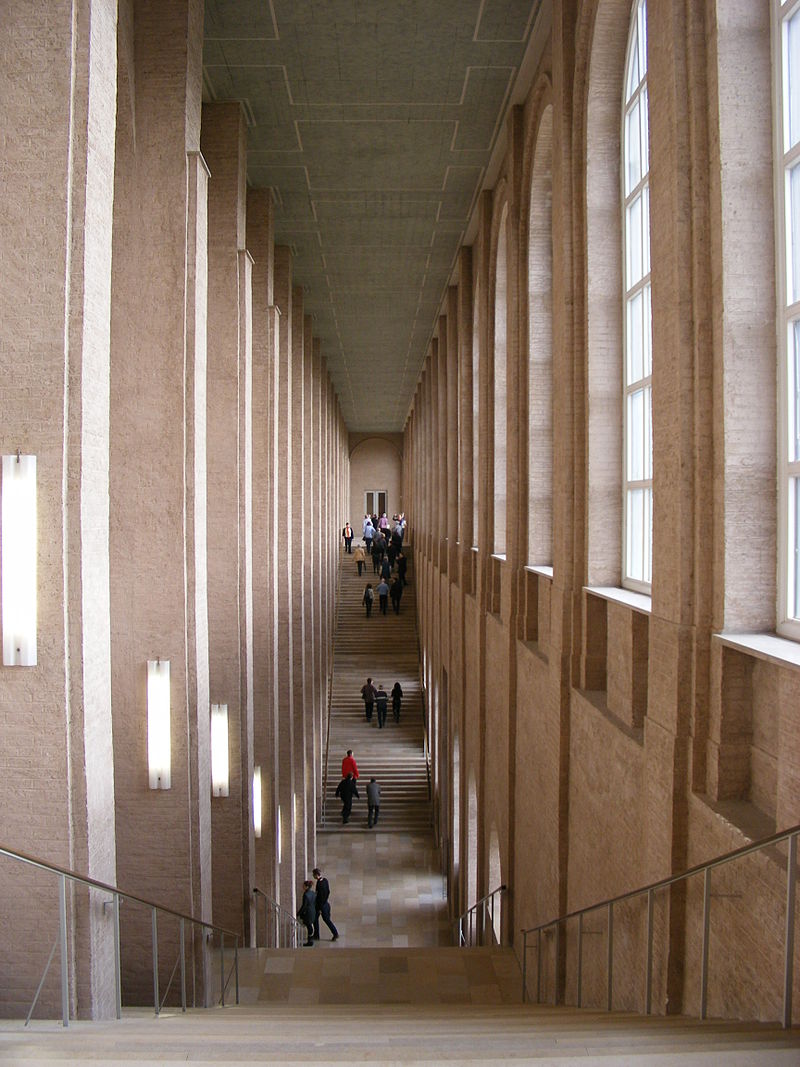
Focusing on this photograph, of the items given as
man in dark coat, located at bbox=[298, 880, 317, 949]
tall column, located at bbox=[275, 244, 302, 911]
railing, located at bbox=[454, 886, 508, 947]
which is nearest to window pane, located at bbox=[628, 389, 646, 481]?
railing, located at bbox=[454, 886, 508, 947]

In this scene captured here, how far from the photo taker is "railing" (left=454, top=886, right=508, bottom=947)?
11.9 m

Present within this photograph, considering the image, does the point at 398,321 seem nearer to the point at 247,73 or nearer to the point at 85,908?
the point at 247,73

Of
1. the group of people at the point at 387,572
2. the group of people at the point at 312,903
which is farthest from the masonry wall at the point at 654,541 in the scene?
the group of people at the point at 387,572

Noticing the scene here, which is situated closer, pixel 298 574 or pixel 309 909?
pixel 309 909

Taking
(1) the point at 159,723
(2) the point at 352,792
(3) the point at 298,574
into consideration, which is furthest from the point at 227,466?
(2) the point at 352,792

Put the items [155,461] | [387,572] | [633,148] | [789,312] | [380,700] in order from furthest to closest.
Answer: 1. [387,572]
2. [380,700]
3. [155,461]
4. [633,148]
5. [789,312]

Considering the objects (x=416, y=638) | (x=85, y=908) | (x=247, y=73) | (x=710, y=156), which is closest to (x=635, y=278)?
(x=710, y=156)

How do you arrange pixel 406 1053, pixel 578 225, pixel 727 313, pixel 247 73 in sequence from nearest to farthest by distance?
pixel 406 1053
pixel 727 313
pixel 578 225
pixel 247 73

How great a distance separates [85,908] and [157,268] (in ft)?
16.9

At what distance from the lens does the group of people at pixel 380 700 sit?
26.9m

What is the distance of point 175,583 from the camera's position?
25.8 feet

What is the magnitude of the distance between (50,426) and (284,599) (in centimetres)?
1076

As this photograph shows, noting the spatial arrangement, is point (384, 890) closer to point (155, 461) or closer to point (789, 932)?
point (155, 461)

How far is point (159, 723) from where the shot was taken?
25.2ft
